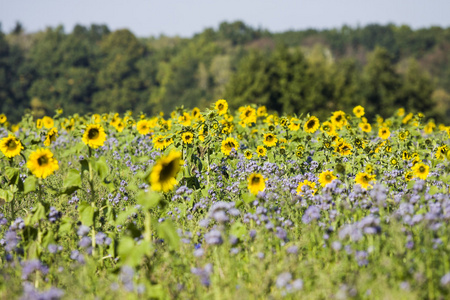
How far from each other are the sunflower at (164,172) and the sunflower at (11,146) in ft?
5.72

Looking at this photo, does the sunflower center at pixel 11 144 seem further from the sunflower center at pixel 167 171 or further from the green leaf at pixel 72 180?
the sunflower center at pixel 167 171

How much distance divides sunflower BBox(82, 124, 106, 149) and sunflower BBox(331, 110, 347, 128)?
534cm

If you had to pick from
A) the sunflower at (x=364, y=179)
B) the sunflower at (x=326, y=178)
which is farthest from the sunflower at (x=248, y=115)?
the sunflower at (x=364, y=179)

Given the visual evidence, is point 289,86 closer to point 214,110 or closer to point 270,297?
point 214,110

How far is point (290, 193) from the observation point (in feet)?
14.9

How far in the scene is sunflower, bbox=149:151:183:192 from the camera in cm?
305

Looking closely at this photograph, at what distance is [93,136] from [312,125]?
13.5ft

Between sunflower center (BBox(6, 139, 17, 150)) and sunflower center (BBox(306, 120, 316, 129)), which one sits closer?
sunflower center (BBox(6, 139, 17, 150))

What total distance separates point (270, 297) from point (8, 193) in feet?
8.83

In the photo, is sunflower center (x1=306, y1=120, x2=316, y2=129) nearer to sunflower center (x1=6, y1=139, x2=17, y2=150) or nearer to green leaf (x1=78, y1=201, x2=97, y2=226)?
green leaf (x1=78, y1=201, x2=97, y2=226)

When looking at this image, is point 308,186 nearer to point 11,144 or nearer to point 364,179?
point 364,179

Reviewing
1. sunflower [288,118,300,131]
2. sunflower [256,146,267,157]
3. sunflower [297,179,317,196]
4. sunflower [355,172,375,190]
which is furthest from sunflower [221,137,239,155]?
sunflower [355,172,375,190]

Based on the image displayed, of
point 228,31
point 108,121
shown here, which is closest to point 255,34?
point 228,31

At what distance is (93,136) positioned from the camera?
3.67 metres
